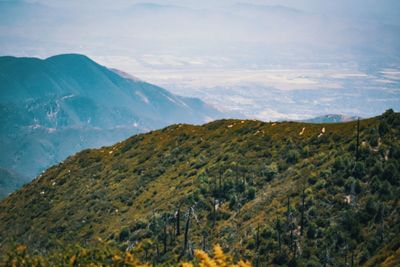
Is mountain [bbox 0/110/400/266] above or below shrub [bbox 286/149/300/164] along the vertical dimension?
below

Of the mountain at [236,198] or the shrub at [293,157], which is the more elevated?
the shrub at [293,157]

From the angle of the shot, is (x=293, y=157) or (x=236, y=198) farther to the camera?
(x=293, y=157)

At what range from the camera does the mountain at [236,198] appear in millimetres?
77562

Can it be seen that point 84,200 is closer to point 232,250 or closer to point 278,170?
point 278,170

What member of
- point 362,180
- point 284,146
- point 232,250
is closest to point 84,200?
point 284,146

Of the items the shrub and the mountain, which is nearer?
the mountain

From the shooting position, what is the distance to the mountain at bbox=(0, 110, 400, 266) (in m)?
77.6

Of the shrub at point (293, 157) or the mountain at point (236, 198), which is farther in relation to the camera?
the shrub at point (293, 157)

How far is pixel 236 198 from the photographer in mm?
97938

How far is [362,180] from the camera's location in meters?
86.1

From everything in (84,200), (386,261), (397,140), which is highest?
(397,140)

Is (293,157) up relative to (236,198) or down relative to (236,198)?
up

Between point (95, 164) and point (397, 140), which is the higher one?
point (397, 140)

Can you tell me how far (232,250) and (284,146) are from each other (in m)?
35.6
